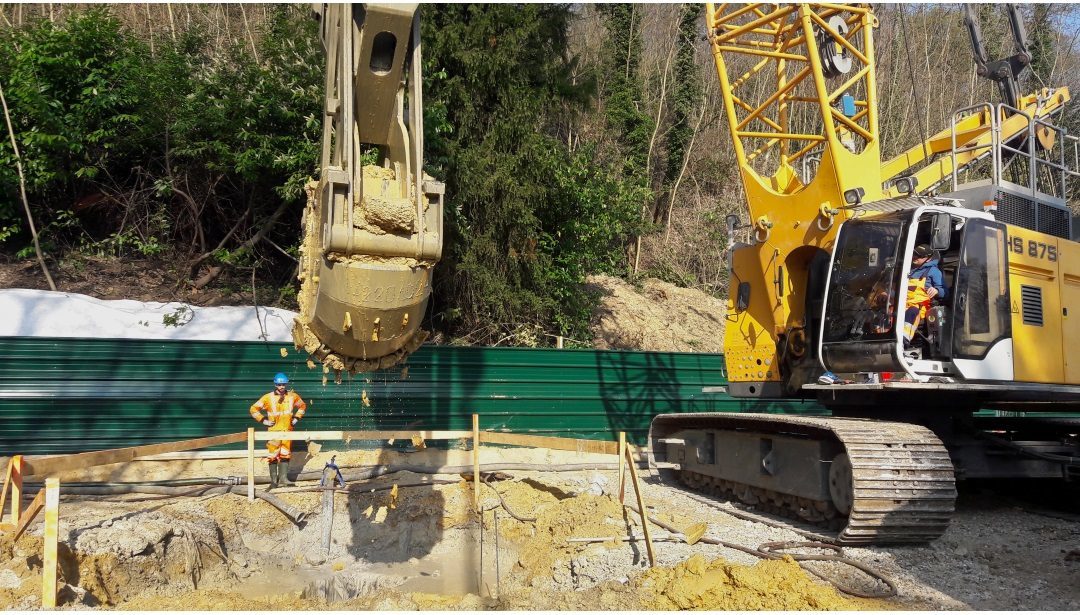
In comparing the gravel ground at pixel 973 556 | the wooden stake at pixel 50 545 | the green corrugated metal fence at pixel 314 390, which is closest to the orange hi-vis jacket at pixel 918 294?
the gravel ground at pixel 973 556

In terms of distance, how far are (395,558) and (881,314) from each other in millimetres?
5771

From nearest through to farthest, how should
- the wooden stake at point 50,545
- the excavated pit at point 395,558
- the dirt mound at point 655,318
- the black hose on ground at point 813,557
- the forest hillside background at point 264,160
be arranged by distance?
the wooden stake at point 50,545 < the black hose on ground at point 813,557 < the excavated pit at point 395,558 < the forest hillside background at point 264,160 < the dirt mound at point 655,318

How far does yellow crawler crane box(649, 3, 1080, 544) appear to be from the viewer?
6441mm

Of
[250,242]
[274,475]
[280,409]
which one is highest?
[250,242]

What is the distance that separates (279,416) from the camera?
345 inches

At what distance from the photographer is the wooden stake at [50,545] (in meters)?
4.36

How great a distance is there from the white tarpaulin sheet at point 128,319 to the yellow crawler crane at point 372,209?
20.6 feet

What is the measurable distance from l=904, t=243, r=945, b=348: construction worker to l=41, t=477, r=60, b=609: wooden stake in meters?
6.57

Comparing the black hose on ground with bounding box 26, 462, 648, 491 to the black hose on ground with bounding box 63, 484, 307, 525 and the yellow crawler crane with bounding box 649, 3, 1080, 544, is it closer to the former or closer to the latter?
the black hose on ground with bounding box 63, 484, 307, 525

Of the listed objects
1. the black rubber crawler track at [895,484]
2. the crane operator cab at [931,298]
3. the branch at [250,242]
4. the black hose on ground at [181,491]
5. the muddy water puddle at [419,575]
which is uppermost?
the branch at [250,242]

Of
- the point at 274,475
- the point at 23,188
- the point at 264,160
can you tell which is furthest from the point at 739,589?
the point at 23,188

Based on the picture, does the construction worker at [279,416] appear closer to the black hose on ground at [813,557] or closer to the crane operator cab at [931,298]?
the black hose on ground at [813,557]

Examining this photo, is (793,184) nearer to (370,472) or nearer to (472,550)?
(472,550)

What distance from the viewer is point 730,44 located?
8867 millimetres
